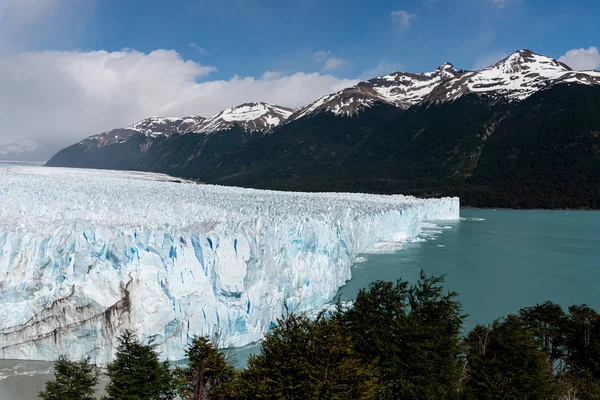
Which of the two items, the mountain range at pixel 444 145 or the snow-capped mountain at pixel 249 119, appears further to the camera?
the snow-capped mountain at pixel 249 119

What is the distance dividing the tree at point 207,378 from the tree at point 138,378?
30 cm

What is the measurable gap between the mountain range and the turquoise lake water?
28.2 metres

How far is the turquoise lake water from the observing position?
12797mm

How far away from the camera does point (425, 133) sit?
87562 millimetres

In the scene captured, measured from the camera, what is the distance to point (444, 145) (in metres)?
79.7

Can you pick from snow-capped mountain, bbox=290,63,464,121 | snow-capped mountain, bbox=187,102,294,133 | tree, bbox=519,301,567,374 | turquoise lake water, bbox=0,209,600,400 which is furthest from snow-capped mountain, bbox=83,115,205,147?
tree, bbox=519,301,567,374

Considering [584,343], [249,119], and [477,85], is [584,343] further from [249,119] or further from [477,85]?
[249,119]

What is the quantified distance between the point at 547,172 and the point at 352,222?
2155 inches

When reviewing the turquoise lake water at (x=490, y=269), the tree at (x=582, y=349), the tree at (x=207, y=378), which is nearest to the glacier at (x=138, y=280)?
the turquoise lake water at (x=490, y=269)

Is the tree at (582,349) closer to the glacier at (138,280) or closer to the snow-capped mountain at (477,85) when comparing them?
the glacier at (138,280)

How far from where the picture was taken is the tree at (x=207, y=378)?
243 inches

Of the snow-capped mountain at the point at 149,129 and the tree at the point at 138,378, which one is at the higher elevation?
the snow-capped mountain at the point at 149,129

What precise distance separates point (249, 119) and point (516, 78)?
9295 cm

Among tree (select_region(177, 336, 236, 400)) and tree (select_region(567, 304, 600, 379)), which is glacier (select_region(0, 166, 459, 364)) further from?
tree (select_region(567, 304, 600, 379))
